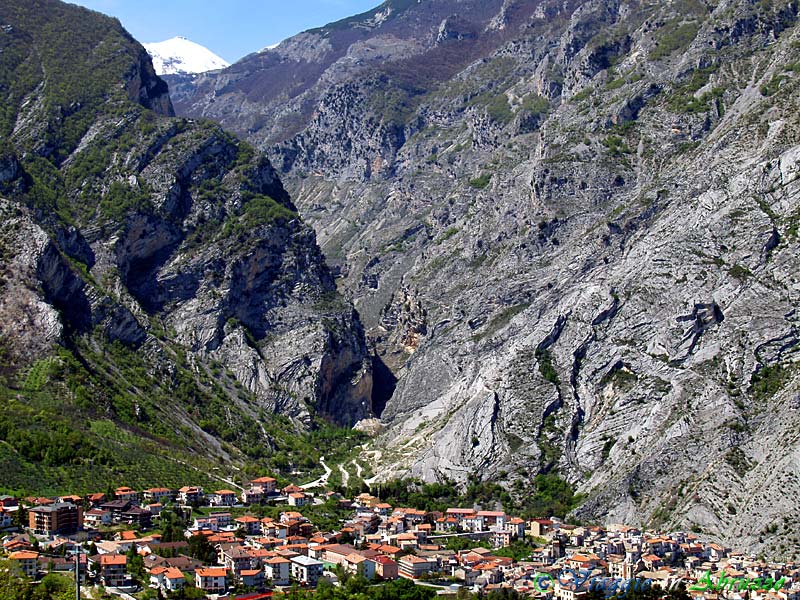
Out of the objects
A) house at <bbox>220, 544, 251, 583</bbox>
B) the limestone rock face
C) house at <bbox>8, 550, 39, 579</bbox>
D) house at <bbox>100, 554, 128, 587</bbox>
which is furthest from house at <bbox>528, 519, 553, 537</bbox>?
the limestone rock face

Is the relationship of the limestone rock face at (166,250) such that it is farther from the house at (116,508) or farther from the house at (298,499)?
the house at (116,508)

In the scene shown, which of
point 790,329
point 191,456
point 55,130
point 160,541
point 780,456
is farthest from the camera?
point 55,130

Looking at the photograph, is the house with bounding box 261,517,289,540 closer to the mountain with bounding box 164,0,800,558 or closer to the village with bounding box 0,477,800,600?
the village with bounding box 0,477,800,600

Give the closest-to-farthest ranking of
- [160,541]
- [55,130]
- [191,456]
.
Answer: [160,541]
[191,456]
[55,130]

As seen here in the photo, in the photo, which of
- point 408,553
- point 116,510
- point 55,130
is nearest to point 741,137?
point 408,553

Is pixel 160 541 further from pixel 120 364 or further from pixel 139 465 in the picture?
pixel 120 364

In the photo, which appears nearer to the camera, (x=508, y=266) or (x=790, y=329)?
(x=790, y=329)

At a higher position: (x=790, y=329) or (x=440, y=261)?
(x=440, y=261)

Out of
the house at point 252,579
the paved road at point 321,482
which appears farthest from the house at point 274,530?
the paved road at point 321,482

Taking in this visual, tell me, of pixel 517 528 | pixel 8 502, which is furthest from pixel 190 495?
pixel 517 528
